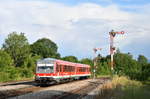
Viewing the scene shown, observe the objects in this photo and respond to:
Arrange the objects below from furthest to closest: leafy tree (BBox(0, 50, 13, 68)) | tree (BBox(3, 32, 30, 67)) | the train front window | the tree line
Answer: tree (BBox(3, 32, 30, 67))
the tree line
leafy tree (BBox(0, 50, 13, 68))
the train front window

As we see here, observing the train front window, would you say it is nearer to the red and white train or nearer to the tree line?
the red and white train

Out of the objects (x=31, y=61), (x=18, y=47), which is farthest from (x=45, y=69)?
(x=18, y=47)

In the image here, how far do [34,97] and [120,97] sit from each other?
18.2ft

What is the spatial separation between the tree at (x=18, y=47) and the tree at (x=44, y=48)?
30.6 meters

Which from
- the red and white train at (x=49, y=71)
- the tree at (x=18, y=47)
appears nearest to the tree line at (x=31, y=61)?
the tree at (x=18, y=47)

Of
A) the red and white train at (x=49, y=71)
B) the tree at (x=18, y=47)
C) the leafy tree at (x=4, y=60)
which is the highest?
the tree at (x=18, y=47)

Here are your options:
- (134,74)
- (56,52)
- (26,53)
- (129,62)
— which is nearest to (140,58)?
(56,52)

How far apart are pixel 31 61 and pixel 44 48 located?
50.6 metres

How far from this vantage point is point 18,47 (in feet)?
262

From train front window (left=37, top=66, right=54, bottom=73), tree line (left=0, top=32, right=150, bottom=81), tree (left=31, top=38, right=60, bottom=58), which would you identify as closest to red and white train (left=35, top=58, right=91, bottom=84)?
train front window (left=37, top=66, right=54, bottom=73)

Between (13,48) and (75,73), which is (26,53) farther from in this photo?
(75,73)

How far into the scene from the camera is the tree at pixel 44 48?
4432 inches

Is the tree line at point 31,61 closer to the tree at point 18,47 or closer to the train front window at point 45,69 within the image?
the tree at point 18,47

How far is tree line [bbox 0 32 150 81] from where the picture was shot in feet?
161
